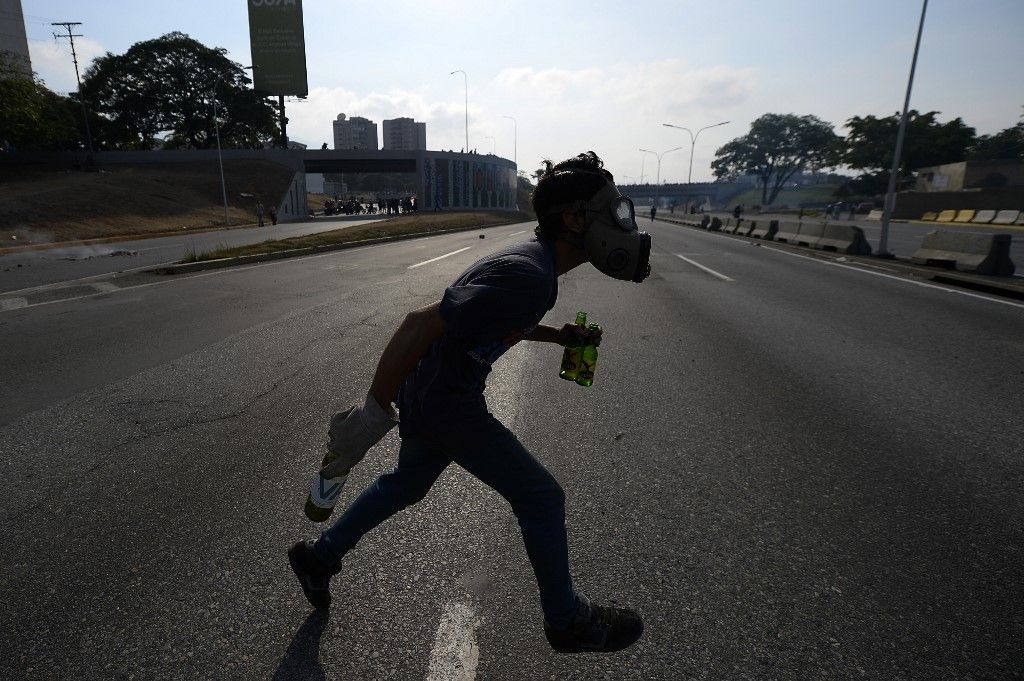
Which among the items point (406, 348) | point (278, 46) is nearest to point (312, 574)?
point (406, 348)

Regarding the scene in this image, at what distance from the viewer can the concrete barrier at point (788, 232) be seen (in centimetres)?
2091

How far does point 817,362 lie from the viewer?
5.63 m

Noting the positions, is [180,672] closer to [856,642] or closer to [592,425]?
[856,642]

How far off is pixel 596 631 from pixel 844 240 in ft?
61.7

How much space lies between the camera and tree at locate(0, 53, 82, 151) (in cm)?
4838

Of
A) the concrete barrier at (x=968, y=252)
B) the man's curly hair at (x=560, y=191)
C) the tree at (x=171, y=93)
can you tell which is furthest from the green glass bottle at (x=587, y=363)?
the tree at (x=171, y=93)

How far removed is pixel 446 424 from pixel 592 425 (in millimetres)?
2297

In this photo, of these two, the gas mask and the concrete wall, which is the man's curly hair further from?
the concrete wall

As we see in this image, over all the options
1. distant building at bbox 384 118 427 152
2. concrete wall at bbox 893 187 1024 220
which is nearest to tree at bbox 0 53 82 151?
concrete wall at bbox 893 187 1024 220

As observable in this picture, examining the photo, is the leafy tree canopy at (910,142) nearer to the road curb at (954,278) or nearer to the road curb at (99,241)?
the road curb at (954,278)

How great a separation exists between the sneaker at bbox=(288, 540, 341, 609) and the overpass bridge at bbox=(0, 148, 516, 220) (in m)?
58.9

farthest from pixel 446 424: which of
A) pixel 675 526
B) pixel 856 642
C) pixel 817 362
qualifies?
pixel 817 362

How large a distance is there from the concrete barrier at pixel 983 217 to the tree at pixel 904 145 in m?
33.7

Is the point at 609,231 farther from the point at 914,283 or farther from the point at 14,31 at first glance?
the point at 14,31
